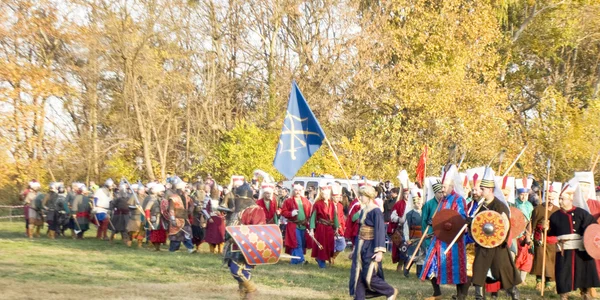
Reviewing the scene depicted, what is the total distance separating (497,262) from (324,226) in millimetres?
7053

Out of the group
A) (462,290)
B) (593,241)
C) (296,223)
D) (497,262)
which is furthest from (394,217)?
(497,262)

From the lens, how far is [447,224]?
11906mm

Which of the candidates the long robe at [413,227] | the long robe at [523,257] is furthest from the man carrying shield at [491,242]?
the long robe at [413,227]

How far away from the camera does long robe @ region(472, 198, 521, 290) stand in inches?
459

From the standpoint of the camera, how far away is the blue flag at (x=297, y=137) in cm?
1348

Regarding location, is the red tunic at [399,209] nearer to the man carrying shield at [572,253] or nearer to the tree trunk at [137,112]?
the man carrying shield at [572,253]

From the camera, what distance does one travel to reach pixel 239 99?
40875 mm

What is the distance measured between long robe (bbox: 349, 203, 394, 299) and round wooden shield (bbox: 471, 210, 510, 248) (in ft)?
4.34

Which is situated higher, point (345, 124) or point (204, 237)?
point (345, 124)

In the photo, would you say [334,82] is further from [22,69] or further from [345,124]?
[22,69]

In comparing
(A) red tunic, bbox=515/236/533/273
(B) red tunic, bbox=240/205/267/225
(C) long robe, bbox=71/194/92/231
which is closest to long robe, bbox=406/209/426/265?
(A) red tunic, bbox=515/236/533/273

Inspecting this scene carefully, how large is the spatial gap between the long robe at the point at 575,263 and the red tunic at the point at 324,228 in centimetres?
623

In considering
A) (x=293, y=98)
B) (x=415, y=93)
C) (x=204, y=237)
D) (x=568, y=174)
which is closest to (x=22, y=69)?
(x=204, y=237)

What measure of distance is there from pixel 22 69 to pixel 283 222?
7.82m
